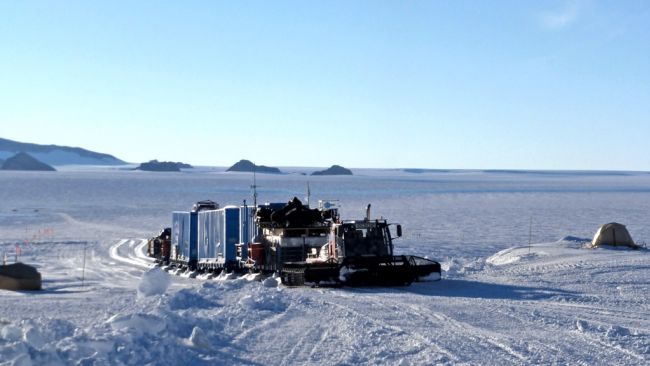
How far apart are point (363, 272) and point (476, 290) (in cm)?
309

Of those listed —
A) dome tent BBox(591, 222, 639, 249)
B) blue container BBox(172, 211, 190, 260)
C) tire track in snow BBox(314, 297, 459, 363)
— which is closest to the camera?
tire track in snow BBox(314, 297, 459, 363)

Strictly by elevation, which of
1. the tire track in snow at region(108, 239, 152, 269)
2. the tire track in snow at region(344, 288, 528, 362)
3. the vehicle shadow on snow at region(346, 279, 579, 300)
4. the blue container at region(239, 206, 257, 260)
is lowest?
the tire track in snow at region(108, 239, 152, 269)

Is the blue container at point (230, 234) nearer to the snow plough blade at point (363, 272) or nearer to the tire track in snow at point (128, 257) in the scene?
the tire track in snow at point (128, 257)

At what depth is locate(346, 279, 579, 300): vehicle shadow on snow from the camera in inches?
752

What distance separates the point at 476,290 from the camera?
20.7 metres

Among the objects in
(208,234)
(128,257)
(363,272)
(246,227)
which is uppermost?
(246,227)

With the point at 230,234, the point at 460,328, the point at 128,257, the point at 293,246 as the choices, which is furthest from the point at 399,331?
the point at 128,257

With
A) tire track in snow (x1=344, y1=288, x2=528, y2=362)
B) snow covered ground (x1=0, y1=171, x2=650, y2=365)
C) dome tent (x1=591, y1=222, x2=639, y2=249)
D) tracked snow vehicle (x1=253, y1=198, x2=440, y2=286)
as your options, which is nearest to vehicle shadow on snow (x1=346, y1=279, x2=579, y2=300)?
snow covered ground (x1=0, y1=171, x2=650, y2=365)

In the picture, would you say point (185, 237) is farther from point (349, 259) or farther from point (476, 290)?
point (476, 290)

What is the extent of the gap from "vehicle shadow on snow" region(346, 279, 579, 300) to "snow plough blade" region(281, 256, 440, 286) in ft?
0.83

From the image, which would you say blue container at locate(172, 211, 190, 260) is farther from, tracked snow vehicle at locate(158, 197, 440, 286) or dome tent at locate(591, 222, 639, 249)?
dome tent at locate(591, 222, 639, 249)

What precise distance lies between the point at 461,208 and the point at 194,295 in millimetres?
64195

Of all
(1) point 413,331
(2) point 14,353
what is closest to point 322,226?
(1) point 413,331

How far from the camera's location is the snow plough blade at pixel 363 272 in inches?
848
